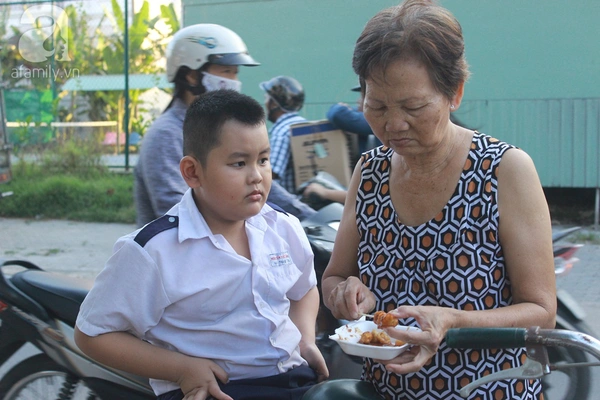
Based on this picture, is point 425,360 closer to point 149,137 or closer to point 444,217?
point 444,217

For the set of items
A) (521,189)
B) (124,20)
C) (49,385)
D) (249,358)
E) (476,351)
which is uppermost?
(124,20)

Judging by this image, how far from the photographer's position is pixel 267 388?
2.08m

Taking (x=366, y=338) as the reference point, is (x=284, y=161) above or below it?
above

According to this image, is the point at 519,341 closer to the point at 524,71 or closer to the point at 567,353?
the point at 567,353

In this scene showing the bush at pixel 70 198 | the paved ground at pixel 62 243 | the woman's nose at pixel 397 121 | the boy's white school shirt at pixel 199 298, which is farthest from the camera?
the bush at pixel 70 198

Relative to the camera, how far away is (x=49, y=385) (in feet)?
10.3

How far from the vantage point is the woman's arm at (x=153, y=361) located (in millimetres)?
1987

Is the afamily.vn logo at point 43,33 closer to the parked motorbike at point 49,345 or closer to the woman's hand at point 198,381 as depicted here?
the parked motorbike at point 49,345

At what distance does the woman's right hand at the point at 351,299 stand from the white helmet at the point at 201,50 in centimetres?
184

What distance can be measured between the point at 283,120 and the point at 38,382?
2.47m

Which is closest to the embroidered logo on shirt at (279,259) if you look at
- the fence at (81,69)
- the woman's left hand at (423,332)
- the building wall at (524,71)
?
the woman's left hand at (423,332)

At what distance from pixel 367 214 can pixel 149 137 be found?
4.95 ft

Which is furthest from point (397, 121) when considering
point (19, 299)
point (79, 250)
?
point (79, 250)

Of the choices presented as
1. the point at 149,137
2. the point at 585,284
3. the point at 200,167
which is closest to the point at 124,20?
the point at 585,284
